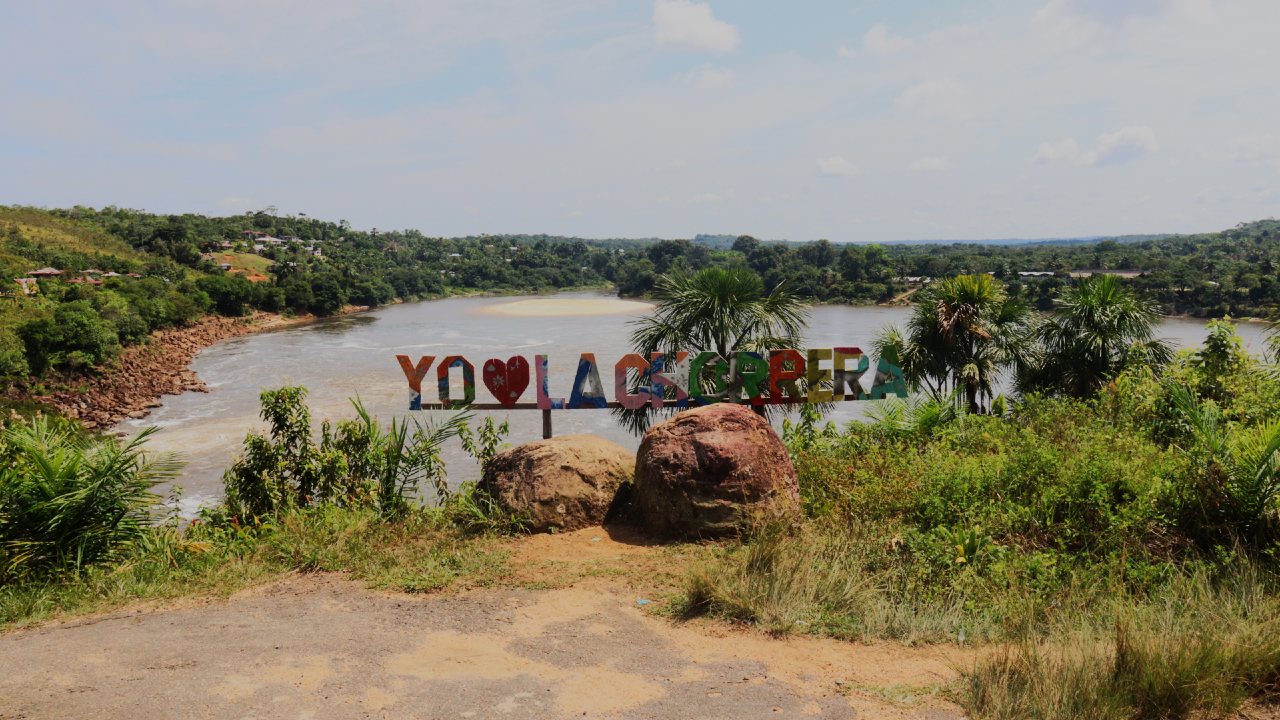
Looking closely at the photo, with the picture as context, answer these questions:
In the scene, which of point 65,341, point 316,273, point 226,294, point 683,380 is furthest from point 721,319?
point 316,273

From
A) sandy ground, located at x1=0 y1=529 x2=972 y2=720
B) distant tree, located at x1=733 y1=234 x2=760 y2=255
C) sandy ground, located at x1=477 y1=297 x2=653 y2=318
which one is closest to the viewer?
sandy ground, located at x1=0 y1=529 x2=972 y2=720

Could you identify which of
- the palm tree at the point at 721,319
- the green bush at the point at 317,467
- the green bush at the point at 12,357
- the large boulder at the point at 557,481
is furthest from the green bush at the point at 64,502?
the green bush at the point at 12,357

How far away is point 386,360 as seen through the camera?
157 feet

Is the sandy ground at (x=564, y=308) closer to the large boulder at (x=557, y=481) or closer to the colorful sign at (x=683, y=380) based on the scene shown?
the colorful sign at (x=683, y=380)

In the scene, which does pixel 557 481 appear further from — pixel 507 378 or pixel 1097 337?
pixel 1097 337

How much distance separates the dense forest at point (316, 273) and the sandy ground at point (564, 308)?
8512 millimetres

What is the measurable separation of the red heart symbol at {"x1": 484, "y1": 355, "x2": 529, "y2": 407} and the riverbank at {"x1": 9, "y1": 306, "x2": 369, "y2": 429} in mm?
25803

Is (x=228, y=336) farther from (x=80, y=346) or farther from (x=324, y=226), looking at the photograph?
(x=324, y=226)

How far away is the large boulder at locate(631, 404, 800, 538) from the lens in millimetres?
8359

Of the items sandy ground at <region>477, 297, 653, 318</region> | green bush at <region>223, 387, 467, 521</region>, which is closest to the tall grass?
green bush at <region>223, 387, 467, 521</region>

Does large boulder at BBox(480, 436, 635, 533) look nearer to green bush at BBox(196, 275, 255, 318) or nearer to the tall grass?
the tall grass

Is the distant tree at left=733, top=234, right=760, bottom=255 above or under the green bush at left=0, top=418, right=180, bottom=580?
above

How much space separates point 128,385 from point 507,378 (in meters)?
35.4

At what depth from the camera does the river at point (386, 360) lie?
96.9 feet
